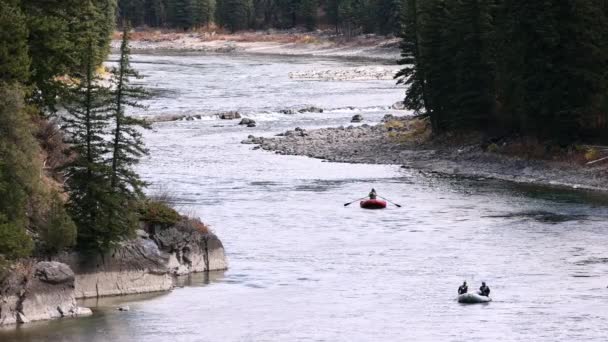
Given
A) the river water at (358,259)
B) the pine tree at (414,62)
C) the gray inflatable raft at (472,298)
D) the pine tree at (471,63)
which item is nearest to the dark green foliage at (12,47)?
the river water at (358,259)

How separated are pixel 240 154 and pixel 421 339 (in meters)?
53.0

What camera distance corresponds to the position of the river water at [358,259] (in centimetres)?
4638

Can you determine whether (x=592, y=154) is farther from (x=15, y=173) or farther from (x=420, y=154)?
(x=15, y=173)

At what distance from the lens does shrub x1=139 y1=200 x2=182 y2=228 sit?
53469 millimetres

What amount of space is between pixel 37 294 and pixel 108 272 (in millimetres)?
4887

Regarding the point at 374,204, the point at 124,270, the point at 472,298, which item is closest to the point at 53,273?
the point at 124,270

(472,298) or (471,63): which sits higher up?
(471,63)

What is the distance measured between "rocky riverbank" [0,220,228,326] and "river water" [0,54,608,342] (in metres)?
0.75

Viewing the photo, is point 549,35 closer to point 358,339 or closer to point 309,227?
point 309,227

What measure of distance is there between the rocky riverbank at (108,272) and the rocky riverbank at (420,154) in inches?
1240

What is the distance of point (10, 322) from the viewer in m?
45.1

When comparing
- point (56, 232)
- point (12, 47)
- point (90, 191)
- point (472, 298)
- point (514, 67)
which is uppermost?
point (12, 47)

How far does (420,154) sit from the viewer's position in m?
94.1

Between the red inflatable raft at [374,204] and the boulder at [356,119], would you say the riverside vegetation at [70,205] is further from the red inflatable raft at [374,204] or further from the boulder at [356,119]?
the boulder at [356,119]
